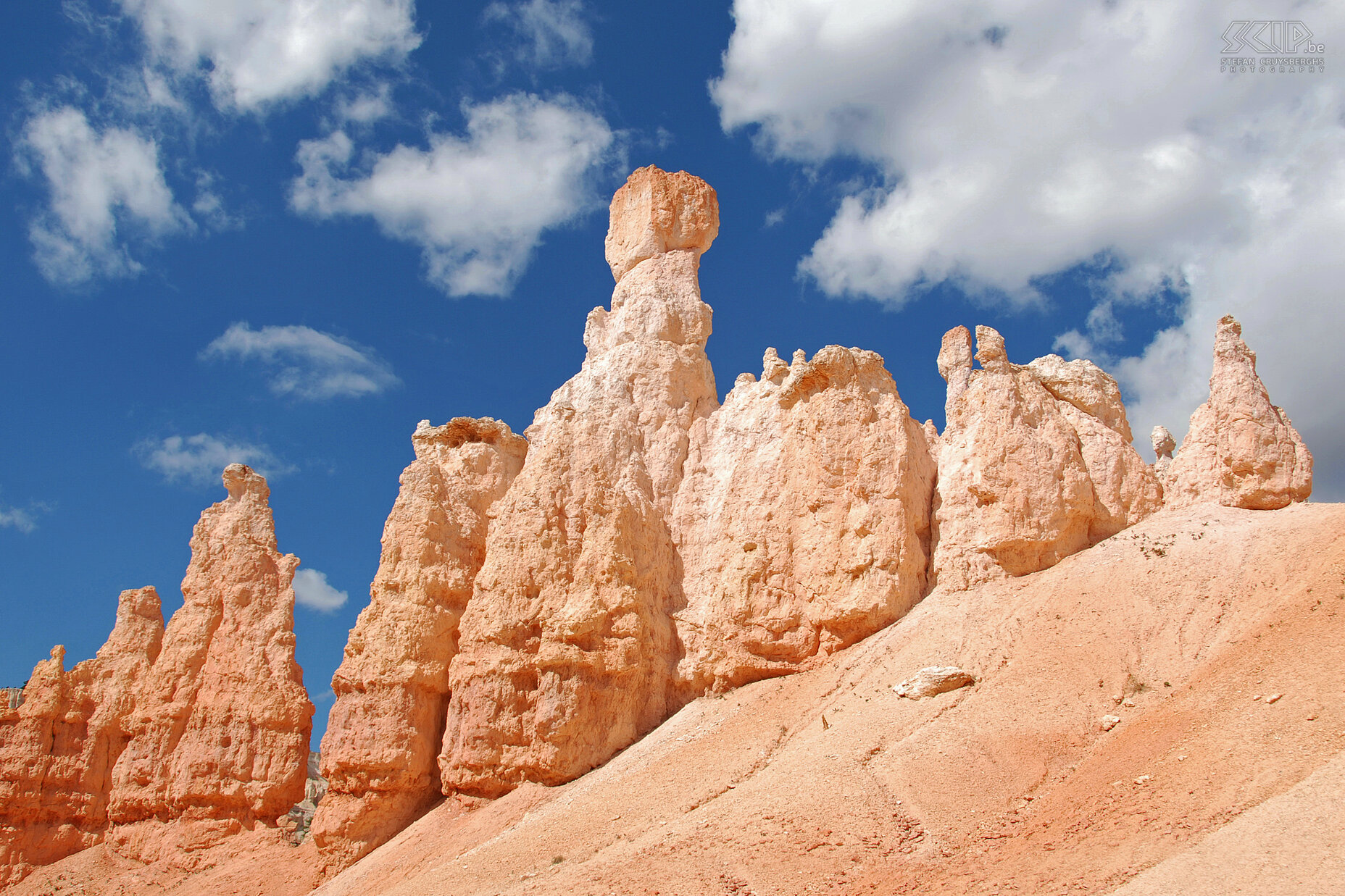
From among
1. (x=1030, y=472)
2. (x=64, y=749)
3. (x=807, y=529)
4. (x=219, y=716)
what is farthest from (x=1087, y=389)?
(x=64, y=749)

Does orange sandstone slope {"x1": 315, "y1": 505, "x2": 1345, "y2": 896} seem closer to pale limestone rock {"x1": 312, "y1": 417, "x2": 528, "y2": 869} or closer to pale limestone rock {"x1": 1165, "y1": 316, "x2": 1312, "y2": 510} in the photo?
pale limestone rock {"x1": 1165, "y1": 316, "x2": 1312, "y2": 510}

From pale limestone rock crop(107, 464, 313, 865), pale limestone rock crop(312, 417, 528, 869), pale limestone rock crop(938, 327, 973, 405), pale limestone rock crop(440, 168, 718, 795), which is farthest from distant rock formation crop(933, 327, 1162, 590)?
pale limestone rock crop(107, 464, 313, 865)

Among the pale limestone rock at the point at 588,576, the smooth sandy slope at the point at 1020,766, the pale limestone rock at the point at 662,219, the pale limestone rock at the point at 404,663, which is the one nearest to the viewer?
the smooth sandy slope at the point at 1020,766

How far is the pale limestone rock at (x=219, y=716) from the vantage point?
87.8ft

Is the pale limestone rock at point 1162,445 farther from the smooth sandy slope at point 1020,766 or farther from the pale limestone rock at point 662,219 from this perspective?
the pale limestone rock at point 662,219

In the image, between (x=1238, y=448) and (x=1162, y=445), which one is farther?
(x=1162, y=445)

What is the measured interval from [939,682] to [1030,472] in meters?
6.43

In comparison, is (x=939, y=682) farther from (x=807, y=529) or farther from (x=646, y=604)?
(x=646, y=604)

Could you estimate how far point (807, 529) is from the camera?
2480 cm

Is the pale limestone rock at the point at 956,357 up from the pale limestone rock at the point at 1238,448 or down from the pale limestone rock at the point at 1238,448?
up

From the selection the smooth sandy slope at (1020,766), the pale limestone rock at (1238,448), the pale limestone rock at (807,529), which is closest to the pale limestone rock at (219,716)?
the smooth sandy slope at (1020,766)

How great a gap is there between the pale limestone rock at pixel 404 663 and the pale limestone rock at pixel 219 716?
3013 millimetres

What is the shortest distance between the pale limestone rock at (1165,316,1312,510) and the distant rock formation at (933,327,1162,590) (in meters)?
0.98

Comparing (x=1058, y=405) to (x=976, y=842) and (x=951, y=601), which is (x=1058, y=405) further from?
(x=976, y=842)
